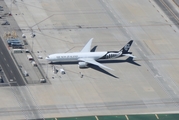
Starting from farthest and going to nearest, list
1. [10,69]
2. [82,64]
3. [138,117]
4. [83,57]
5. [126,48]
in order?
1. [126,48]
2. [83,57]
3. [82,64]
4. [10,69]
5. [138,117]

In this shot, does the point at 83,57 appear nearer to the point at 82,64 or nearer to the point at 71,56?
the point at 82,64

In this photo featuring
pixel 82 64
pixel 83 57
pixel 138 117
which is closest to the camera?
pixel 138 117

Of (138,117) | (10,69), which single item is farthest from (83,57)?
(138,117)

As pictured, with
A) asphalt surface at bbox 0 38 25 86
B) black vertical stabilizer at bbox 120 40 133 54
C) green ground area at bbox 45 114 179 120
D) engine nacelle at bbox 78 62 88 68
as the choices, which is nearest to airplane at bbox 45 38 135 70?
engine nacelle at bbox 78 62 88 68

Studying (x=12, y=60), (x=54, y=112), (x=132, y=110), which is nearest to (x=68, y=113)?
(x=54, y=112)

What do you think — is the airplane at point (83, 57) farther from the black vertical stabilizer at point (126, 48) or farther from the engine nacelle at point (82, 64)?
the black vertical stabilizer at point (126, 48)

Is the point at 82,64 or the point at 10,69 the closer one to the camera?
the point at 10,69

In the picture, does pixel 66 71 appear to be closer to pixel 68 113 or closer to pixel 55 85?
pixel 55 85

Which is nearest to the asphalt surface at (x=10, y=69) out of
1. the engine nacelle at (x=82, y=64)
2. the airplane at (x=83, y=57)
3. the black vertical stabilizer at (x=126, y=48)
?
the airplane at (x=83, y=57)

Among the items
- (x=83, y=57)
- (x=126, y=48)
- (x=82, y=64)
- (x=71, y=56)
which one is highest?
(x=71, y=56)
